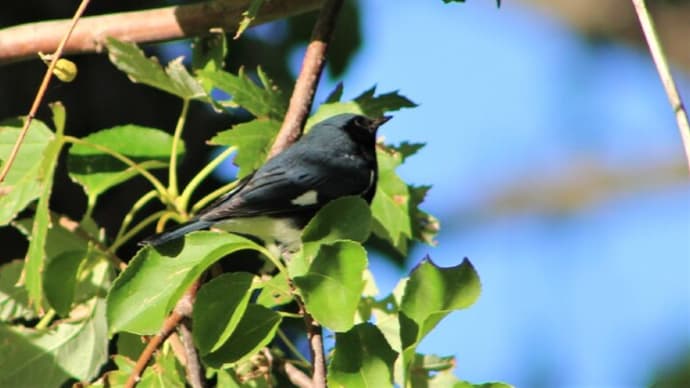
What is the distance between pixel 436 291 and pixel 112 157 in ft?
3.22

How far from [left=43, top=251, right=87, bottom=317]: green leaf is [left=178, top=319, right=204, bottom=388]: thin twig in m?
0.24

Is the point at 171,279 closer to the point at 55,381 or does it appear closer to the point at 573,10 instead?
the point at 55,381

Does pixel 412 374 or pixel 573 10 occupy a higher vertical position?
pixel 412 374

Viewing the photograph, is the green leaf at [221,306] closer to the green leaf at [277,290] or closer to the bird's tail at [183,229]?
the green leaf at [277,290]

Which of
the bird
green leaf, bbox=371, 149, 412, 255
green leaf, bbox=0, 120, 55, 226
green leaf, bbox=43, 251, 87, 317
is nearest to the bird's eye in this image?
the bird

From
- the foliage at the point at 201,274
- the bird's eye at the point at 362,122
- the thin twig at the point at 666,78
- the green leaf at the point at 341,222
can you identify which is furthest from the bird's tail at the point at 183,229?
the thin twig at the point at 666,78

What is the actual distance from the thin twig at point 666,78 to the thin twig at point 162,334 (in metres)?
0.78

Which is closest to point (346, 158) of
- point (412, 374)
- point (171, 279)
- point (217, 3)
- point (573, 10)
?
point (217, 3)

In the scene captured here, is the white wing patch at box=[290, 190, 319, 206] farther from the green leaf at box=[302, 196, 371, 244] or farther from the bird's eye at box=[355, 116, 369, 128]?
the green leaf at box=[302, 196, 371, 244]

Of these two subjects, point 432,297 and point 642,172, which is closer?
point 432,297

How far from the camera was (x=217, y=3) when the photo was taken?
233 centimetres

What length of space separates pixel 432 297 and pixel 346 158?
55.9 inches

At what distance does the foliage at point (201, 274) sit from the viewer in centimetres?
146

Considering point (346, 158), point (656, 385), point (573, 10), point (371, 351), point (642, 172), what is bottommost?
point (642, 172)
